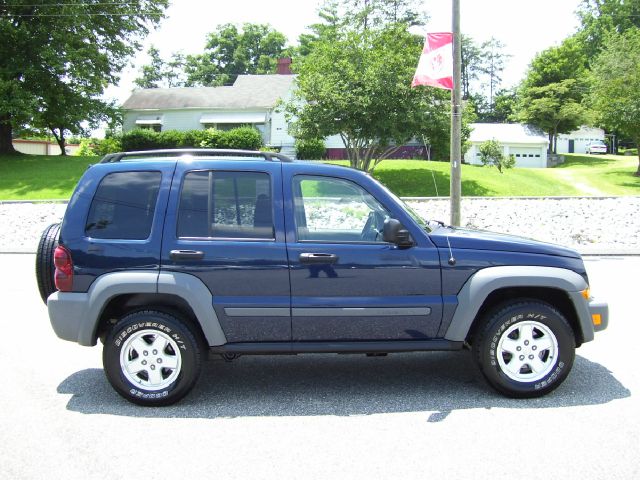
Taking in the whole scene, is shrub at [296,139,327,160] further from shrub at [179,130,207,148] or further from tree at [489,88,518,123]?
tree at [489,88,518,123]

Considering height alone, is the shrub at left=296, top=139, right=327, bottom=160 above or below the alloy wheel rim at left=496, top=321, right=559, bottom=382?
above

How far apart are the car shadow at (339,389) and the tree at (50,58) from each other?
1206 inches

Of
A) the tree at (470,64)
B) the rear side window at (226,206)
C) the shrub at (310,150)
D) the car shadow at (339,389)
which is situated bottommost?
the car shadow at (339,389)

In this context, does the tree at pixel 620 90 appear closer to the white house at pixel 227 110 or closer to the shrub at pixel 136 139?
the white house at pixel 227 110

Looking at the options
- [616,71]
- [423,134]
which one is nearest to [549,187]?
[616,71]

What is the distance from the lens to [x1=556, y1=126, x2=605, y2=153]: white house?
79688 millimetres

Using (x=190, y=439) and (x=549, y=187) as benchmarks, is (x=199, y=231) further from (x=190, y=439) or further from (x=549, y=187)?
(x=549, y=187)

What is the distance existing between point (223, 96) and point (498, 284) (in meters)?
47.5

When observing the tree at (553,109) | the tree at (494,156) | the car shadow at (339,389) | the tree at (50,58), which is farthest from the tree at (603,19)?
the car shadow at (339,389)

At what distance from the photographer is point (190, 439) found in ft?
13.9

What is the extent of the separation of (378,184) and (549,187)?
33202mm

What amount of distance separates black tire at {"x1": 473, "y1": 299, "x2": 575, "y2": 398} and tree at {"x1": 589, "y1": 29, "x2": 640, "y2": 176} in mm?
35070

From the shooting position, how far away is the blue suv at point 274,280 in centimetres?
474

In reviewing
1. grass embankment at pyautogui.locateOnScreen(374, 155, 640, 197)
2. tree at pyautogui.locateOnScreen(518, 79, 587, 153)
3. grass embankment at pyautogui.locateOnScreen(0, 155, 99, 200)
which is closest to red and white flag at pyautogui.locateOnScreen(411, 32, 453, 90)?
grass embankment at pyautogui.locateOnScreen(374, 155, 640, 197)
